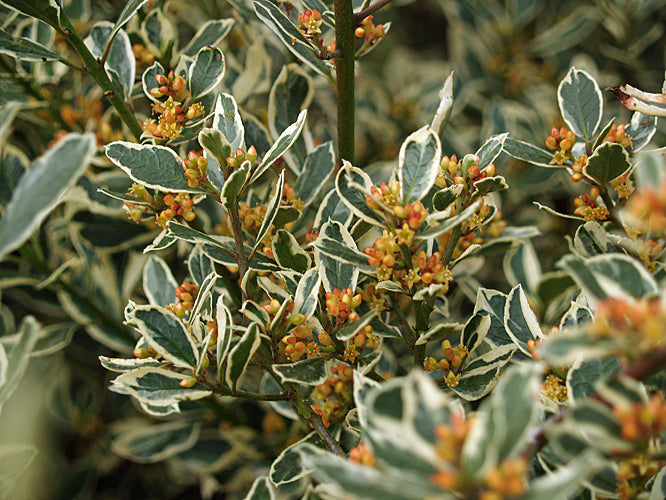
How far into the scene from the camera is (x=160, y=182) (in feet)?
3.20

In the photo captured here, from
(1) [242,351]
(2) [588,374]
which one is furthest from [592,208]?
(1) [242,351]

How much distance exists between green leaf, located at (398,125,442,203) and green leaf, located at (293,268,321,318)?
192 mm

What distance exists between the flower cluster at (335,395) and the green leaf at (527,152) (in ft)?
1.70

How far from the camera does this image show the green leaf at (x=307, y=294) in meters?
0.93

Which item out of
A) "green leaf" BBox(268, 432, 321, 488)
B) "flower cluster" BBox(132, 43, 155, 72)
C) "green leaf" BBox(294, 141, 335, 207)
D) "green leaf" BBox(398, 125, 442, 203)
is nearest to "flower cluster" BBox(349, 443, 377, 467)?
"green leaf" BBox(268, 432, 321, 488)

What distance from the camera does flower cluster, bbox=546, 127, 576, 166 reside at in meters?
1.09

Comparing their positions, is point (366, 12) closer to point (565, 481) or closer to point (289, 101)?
point (289, 101)

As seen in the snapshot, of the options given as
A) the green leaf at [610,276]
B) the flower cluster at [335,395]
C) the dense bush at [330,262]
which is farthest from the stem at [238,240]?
the green leaf at [610,276]

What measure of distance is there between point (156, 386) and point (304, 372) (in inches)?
9.2

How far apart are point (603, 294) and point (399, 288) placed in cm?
30

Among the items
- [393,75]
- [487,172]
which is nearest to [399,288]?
[487,172]

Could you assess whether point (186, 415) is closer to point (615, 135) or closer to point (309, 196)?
point (309, 196)

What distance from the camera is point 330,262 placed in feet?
3.40

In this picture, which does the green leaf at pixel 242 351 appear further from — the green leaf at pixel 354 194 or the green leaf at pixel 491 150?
the green leaf at pixel 491 150
